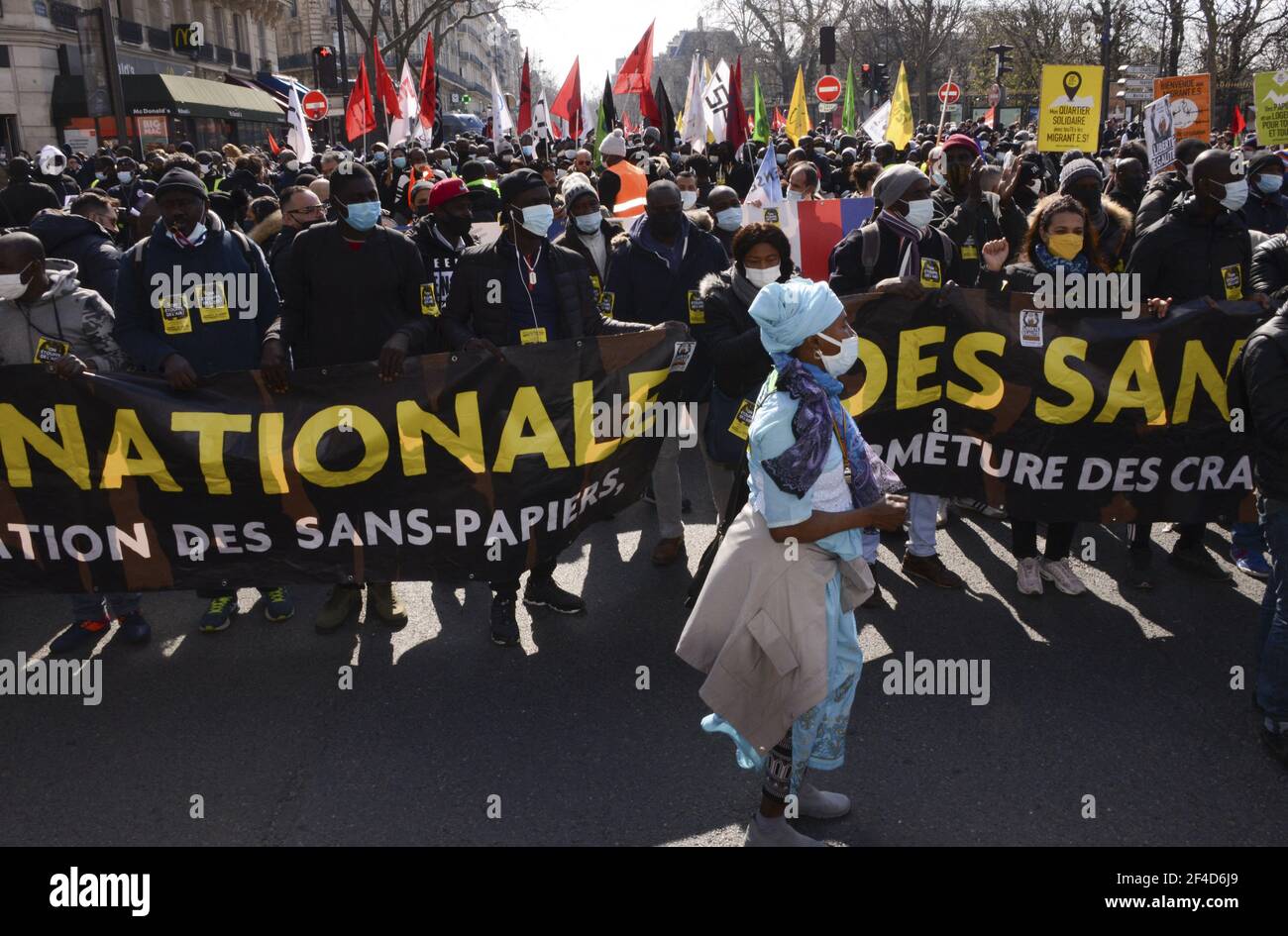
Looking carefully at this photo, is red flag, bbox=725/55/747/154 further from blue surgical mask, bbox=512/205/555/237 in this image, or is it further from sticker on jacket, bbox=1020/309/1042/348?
sticker on jacket, bbox=1020/309/1042/348

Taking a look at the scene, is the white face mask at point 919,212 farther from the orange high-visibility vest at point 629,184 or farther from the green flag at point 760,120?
the green flag at point 760,120

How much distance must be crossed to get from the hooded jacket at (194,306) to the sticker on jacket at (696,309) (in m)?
2.04

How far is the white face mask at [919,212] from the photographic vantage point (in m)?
5.62

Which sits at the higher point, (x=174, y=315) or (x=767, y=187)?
(x=767, y=187)

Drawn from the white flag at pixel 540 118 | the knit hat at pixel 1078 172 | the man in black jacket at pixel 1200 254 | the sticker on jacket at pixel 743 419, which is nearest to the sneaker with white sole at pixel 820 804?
the sticker on jacket at pixel 743 419

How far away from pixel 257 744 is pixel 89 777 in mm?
574

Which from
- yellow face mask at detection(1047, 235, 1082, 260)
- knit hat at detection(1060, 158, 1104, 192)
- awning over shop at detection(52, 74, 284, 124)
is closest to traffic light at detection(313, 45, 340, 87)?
awning over shop at detection(52, 74, 284, 124)

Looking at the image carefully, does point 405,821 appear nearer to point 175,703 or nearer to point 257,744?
point 257,744

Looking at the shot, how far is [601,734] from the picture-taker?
13.7 ft

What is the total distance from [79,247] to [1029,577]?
5.25 m

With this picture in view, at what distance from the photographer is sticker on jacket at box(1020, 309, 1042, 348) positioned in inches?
199

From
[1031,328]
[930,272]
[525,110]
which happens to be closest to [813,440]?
[1031,328]

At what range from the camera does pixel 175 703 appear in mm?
4516

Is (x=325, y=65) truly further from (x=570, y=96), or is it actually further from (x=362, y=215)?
A: (x=362, y=215)
